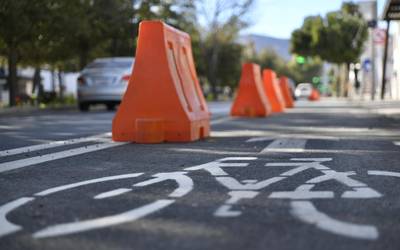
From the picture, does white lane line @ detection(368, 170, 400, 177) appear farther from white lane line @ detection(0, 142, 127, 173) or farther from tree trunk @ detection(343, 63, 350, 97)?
tree trunk @ detection(343, 63, 350, 97)

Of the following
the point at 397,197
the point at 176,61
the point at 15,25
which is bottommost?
the point at 397,197

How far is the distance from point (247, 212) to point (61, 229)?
1.16 meters

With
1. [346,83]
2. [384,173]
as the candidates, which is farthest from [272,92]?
[346,83]

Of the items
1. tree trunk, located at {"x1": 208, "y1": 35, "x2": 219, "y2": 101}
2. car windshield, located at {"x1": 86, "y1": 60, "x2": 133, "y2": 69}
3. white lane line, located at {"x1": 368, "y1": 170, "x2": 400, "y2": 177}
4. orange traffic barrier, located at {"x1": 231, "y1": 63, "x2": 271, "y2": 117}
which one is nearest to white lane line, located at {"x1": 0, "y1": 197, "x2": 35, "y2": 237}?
white lane line, located at {"x1": 368, "y1": 170, "x2": 400, "y2": 177}

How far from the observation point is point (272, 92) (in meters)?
26.1

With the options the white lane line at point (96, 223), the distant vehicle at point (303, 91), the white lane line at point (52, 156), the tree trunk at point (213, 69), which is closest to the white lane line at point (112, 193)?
the white lane line at point (96, 223)

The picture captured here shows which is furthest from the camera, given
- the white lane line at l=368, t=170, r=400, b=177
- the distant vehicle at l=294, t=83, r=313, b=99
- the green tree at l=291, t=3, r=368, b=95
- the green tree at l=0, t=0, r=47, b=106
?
the green tree at l=291, t=3, r=368, b=95

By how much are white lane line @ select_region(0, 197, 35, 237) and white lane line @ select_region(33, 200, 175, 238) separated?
18 centimetres

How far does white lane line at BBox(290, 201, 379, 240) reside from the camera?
148 inches

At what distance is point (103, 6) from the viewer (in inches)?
1362

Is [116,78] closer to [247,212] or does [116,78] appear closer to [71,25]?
[71,25]

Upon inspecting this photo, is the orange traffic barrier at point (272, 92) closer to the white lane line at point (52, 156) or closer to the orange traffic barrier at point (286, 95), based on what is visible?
the orange traffic barrier at point (286, 95)

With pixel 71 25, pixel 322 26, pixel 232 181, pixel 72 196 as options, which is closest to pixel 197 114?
pixel 232 181

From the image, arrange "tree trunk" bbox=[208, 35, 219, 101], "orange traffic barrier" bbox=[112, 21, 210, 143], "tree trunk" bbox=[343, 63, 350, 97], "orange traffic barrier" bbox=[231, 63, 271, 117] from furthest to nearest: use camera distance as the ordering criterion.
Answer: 1. "tree trunk" bbox=[343, 63, 350, 97]
2. "tree trunk" bbox=[208, 35, 219, 101]
3. "orange traffic barrier" bbox=[231, 63, 271, 117]
4. "orange traffic barrier" bbox=[112, 21, 210, 143]
